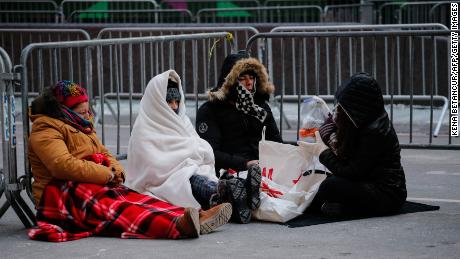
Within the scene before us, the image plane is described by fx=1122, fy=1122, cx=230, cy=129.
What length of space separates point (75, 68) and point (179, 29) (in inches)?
57.3

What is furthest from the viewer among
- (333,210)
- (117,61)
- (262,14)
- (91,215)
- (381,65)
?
(262,14)

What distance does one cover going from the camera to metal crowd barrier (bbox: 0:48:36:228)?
24.3 feet

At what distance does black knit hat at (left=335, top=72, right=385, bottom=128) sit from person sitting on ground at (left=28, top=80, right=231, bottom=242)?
108cm

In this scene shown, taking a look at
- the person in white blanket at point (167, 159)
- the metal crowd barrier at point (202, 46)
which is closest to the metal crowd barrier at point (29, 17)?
the metal crowd barrier at point (202, 46)

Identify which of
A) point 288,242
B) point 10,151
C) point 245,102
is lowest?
point 288,242

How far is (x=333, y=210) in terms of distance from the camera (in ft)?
25.2

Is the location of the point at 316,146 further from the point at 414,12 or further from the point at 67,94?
Answer: the point at 414,12

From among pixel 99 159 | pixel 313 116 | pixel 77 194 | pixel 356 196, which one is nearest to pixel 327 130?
pixel 313 116

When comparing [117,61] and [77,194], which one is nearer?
[77,194]

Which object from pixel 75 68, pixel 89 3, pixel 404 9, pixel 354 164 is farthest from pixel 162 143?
pixel 89 3

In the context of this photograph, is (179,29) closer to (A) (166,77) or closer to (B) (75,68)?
(B) (75,68)

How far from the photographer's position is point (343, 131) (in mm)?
7613

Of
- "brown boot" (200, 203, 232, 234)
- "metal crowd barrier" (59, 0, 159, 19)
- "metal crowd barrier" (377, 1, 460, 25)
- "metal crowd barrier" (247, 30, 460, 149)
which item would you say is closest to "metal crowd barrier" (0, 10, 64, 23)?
"metal crowd barrier" (59, 0, 159, 19)

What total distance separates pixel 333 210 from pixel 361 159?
415 mm
